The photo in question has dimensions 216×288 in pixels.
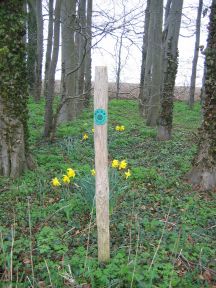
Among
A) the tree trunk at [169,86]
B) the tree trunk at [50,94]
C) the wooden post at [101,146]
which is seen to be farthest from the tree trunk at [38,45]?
the wooden post at [101,146]

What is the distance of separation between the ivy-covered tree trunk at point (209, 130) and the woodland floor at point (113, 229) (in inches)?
11.0

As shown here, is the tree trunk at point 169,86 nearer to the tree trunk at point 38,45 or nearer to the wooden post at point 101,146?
the wooden post at point 101,146

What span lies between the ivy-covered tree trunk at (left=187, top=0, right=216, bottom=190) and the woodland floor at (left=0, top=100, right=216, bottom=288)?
0.28 metres

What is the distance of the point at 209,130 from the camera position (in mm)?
5535

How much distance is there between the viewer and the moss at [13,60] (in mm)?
5270

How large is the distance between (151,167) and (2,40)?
11.7 ft

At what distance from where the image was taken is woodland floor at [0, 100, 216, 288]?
3213 millimetres

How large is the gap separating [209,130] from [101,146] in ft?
9.90

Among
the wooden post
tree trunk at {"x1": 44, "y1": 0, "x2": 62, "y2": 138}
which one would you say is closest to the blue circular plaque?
the wooden post

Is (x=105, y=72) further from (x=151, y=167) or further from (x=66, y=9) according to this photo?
(x=66, y=9)

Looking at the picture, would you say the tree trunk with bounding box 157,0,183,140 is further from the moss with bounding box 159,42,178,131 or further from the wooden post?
the wooden post

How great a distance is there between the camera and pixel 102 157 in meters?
3.10

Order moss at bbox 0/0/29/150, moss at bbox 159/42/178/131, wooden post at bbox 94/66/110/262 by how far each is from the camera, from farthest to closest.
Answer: moss at bbox 159/42/178/131 → moss at bbox 0/0/29/150 → wooden post at bbox 94/66/110/262

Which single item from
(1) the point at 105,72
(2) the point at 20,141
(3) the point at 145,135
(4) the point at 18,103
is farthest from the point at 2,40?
(3) the point at 145,135
